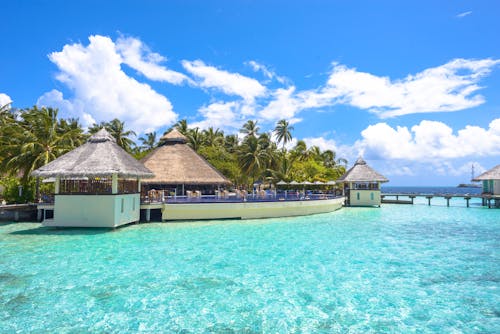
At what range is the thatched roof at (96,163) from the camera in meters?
18.9

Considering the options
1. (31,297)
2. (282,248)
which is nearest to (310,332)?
(31,297)

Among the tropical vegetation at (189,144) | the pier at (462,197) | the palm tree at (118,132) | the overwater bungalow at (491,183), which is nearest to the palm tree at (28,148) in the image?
the tropical vegetation at (189,144)

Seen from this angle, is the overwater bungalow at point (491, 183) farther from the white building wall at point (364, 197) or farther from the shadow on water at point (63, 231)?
the shadow on water at point (63, 231)

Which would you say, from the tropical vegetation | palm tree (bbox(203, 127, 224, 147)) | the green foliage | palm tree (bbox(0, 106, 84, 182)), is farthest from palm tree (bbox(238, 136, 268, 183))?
the green foliage

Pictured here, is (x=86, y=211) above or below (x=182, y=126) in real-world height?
below

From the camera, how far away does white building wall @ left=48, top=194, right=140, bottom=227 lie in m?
19.2

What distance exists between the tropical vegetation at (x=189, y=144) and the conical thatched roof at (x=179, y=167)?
6889 mm

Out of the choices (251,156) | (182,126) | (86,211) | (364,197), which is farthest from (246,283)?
(182,126)

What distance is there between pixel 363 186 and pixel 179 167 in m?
23.1

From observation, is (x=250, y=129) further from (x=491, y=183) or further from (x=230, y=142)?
(x=491, y=183)

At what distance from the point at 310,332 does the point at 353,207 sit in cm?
3372

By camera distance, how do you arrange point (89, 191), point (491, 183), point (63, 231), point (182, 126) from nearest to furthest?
Answer: point (63, 231) → point (89, 191) → point (491, 183) → point (182, 126)

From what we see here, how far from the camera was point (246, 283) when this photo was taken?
997 centimetres

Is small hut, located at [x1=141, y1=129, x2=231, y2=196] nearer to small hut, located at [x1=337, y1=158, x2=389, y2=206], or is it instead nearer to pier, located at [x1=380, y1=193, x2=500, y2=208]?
small hut, located at [x1=337, y1=158, x2=389, y2=206]
